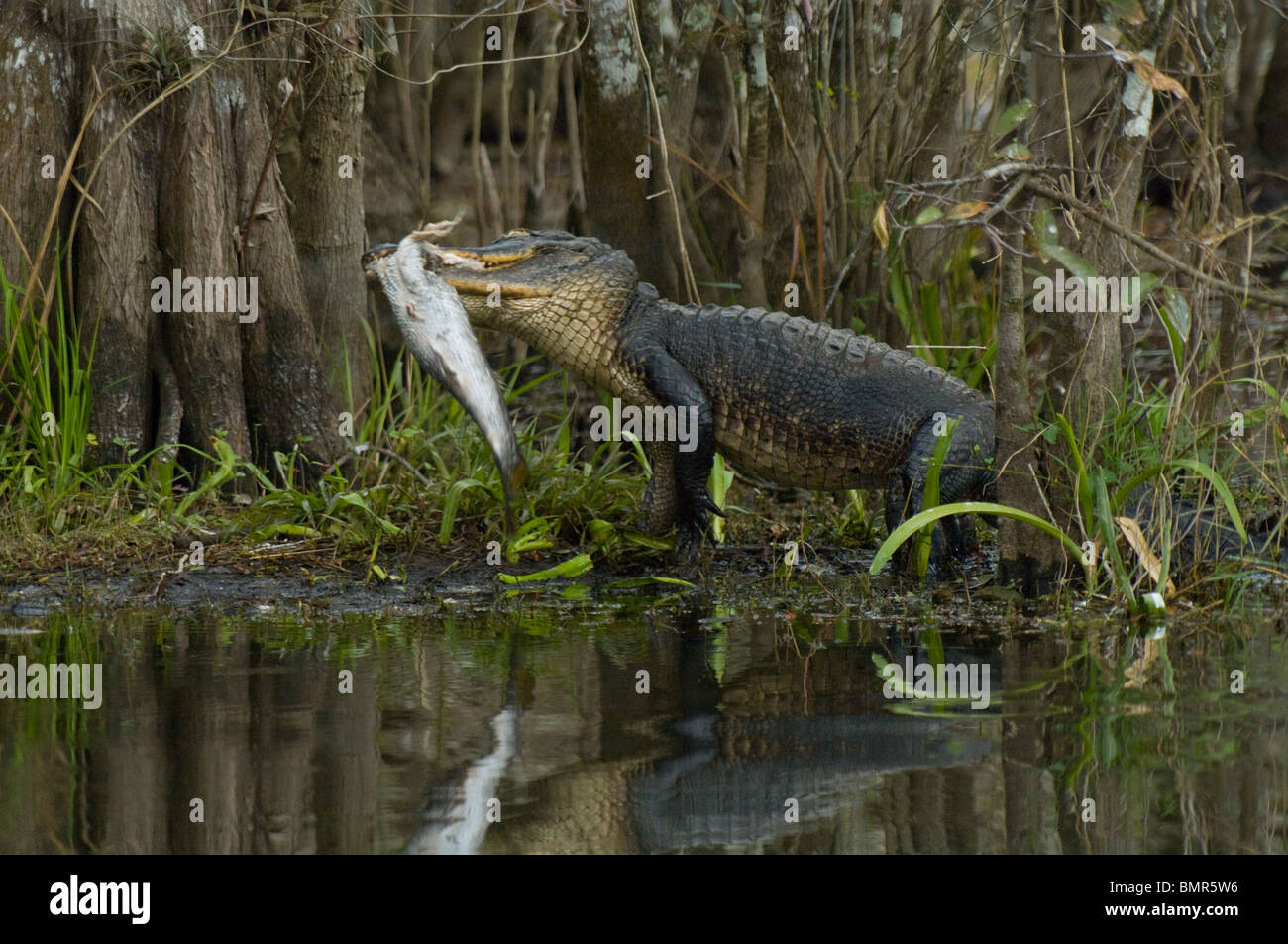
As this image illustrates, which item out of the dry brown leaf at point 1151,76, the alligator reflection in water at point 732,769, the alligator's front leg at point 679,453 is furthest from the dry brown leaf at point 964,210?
the alligator's front leg at point 679,453

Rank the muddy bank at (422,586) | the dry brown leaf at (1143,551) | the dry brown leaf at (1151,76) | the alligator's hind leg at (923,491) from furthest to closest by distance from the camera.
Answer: the alligator's hind leg at (923,491)
the muddy bank at (422,586)
the dry brown leaf at (1143,551)
the dry brown leaf at (1151,76)

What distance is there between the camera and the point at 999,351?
210 inches

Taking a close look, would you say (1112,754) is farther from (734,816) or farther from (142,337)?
(142,337)

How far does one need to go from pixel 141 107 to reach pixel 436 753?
4.00 metres

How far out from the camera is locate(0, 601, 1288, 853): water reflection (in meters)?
2.98

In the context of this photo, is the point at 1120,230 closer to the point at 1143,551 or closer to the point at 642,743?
the point at 1143,551

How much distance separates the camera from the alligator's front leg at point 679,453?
591cm

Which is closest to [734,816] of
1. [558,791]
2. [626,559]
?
[558,791]

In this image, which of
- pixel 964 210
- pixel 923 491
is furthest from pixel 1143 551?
pixel 964 210

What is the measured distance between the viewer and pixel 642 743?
3.59m

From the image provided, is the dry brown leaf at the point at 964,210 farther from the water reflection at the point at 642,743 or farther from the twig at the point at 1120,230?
the water reflection at the point at 642,743

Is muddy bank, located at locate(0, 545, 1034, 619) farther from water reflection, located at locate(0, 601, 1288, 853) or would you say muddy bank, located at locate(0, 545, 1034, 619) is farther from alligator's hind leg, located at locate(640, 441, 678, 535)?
water reflection, located at locate(0, 601, 1288, 853)

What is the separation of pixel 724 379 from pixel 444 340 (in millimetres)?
1244

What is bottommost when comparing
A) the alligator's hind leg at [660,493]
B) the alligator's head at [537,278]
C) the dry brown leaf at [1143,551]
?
the dry brown leaf at [1143,551]
